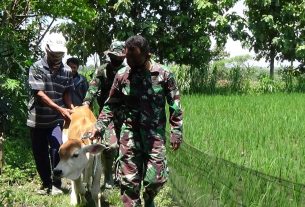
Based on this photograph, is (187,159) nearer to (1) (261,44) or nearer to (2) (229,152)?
(2) (229,152)

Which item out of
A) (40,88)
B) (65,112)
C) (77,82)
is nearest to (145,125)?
(65,112)

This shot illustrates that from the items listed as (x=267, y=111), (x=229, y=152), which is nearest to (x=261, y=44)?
(x=267, y=111)

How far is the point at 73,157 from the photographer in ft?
15.0

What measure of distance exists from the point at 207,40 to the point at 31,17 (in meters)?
13.6

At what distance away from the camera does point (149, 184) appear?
4.17 metres

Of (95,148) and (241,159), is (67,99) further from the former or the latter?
(241,159)

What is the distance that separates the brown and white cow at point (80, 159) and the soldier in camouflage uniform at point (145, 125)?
0.93 feet

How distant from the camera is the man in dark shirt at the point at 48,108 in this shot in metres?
5.39

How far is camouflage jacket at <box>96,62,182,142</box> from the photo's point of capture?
419 centimetres

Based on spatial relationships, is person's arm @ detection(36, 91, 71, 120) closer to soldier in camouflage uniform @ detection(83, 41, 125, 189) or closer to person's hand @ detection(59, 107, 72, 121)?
person's hand @ detection(59, 107, 72, 121)

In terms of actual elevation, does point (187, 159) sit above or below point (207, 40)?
below

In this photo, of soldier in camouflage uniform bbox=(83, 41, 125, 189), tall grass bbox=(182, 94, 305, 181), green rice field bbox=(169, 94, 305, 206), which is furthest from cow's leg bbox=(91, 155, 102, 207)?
tall grass bbox=(182, 94, 305, 181)

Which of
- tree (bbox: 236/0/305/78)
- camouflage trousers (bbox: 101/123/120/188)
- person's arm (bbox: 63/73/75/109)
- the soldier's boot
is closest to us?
camouflage trousers (bbox: 101/123/120/188)

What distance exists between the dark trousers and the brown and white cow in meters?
0.20
